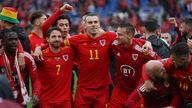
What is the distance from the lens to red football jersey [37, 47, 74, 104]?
9.71 meters

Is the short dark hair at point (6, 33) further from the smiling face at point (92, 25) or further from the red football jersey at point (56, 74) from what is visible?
the smiling face at point (92, 25)

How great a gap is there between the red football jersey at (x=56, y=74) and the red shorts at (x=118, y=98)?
67 cm

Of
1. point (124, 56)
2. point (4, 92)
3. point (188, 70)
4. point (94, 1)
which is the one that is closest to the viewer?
point (4, 92)

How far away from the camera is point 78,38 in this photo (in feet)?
32.1

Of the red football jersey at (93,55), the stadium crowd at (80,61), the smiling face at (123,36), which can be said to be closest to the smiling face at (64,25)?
the stadium crowd at (80,61)

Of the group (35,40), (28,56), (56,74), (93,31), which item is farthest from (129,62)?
(35,40)

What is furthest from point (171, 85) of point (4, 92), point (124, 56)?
point (4, 92)

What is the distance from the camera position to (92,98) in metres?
9.82

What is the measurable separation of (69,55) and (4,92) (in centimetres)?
440

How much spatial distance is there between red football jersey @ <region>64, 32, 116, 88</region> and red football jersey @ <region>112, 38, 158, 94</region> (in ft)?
0.50

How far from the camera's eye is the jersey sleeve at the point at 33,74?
9398mm

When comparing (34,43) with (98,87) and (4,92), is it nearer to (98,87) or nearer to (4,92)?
(98,87)

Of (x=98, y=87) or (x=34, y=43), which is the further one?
(x=34, y=43)

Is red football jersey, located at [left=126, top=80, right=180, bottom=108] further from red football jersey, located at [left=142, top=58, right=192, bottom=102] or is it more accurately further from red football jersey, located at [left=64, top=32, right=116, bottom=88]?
red football jersey, located at [left=64, top=32, right=116, bottom=88]
